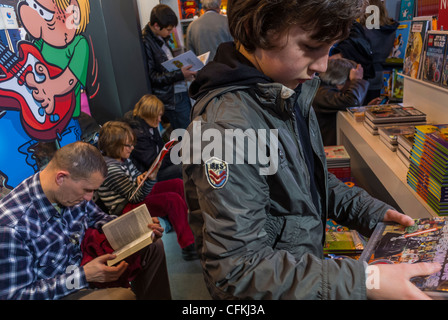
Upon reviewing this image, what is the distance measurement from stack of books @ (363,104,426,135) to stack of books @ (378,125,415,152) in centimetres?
5

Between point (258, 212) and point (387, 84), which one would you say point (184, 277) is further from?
point (387, 84)

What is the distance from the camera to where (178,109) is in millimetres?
4422

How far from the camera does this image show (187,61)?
393 centimetres

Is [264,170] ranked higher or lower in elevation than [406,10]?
lower

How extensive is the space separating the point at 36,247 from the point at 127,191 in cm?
105

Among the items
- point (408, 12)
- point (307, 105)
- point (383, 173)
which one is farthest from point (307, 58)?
point (408, 12)

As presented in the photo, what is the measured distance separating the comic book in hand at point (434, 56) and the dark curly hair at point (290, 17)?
1.14 metres

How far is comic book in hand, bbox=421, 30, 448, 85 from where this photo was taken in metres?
1.70

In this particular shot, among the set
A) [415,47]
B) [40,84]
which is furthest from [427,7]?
[40,84]

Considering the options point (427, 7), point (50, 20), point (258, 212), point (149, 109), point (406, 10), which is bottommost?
point (149, 109)

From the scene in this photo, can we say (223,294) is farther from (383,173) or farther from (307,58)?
(383,173)

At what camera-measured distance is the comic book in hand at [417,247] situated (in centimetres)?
78

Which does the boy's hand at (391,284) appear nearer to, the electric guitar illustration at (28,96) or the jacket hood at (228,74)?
the jacket hood at (228,74)
